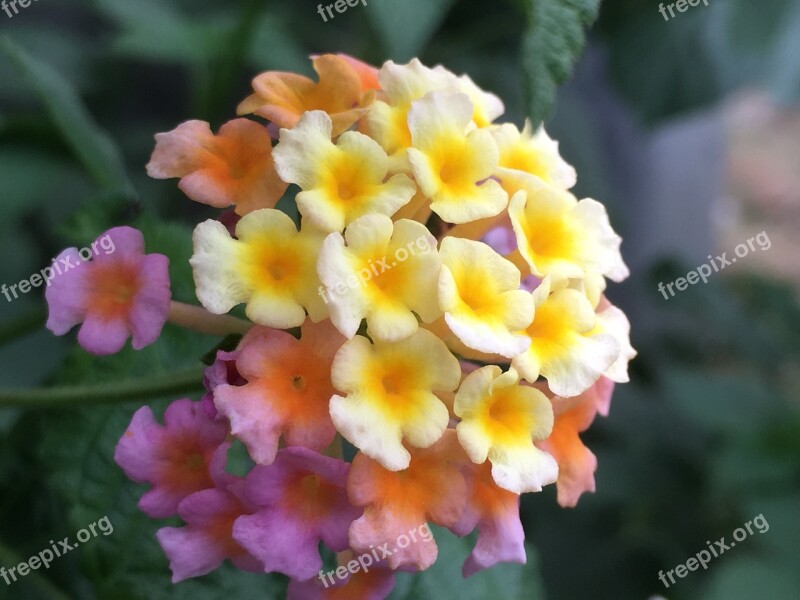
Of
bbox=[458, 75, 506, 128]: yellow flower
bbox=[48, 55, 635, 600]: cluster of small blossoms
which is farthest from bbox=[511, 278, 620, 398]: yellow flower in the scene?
bbox=[458, 75, 506, 128]: yellow flower

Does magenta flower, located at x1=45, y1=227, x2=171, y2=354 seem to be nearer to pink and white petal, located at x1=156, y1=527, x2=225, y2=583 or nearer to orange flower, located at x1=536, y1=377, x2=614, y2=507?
pink and white petal, located at x1=156, y1=527, x2=225, y2=583

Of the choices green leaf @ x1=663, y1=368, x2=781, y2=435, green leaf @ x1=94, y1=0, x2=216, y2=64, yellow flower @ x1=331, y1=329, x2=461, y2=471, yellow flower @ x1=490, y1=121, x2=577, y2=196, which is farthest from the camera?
green leaf @ x1=663, y1=368, x2=781, y2=435

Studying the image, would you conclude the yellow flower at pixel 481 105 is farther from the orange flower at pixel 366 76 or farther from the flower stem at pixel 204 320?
the flower stem at pixel 204 320

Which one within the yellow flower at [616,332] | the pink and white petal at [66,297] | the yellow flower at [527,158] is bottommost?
the yellow flower at [616,332]

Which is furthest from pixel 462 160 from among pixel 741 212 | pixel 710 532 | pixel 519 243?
pixel 741 212

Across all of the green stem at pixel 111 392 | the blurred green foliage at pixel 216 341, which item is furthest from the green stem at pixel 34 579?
the green stem at pixel 111 392

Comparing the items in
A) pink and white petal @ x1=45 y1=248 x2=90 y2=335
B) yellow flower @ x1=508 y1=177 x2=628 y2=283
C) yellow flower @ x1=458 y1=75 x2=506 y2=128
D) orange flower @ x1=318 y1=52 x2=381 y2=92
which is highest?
orange flower @ x1=318 y1=52 x2=381 y2=92
